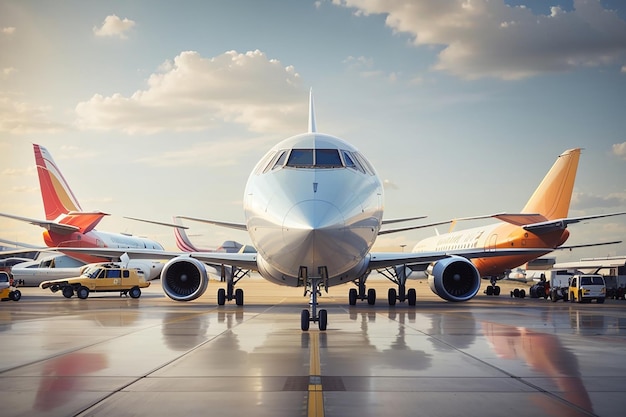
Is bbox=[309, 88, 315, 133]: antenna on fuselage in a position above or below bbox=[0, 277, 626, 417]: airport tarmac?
above

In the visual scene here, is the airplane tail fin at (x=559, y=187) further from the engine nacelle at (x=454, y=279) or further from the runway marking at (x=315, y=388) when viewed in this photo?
the runway marking at (x=315, y=388)

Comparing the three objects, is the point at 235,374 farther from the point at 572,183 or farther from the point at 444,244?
the point at 444,244

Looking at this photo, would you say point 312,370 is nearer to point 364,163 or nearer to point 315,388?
point 315,388

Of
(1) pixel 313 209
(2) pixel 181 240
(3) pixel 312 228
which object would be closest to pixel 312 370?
(3) pixel 312 228

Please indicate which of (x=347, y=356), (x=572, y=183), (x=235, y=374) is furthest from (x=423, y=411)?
(x=572, y=183)

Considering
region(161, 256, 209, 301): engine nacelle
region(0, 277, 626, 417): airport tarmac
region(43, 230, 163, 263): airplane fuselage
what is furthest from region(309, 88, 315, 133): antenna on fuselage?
region(43, 230, 163, 263): airplane fuselage

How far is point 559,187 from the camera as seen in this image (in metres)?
32.6

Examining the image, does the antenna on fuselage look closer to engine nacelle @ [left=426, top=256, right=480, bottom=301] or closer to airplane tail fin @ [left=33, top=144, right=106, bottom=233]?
engine nacelle @ [left=426, top=256, right=480, bottom=301]

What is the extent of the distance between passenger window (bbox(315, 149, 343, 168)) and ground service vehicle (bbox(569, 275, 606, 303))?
20.1m

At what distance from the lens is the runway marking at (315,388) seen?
5.96m

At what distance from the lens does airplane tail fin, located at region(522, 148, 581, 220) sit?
1264 inches

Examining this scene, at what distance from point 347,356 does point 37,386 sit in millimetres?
4403

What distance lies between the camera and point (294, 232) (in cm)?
1177

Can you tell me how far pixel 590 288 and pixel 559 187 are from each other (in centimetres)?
557
